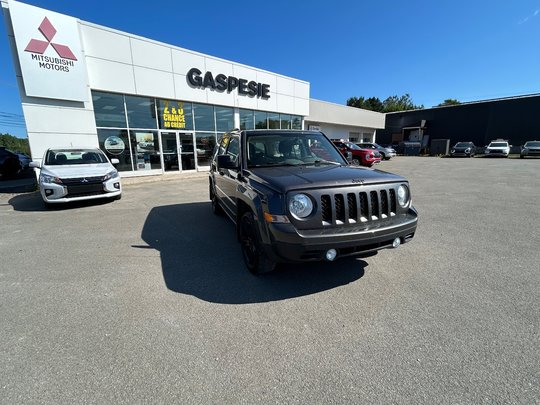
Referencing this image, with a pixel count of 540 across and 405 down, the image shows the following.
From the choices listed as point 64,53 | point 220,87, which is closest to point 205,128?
point 220,87

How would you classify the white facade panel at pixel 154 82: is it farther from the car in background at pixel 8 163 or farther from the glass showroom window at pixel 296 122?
the car in background at pixel 8 163

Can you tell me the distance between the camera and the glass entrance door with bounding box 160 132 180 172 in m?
12.9

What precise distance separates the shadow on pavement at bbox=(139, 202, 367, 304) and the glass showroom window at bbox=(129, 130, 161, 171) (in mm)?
8464

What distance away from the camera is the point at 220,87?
1421 cm

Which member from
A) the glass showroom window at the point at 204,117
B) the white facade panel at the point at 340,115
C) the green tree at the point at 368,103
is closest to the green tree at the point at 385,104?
the green tree at the point at 368,103

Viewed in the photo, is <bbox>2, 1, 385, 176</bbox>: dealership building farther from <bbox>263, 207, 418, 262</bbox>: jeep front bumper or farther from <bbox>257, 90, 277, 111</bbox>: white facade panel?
<bbox>263, 207, 418, 262</bbox>: jeep front bumper

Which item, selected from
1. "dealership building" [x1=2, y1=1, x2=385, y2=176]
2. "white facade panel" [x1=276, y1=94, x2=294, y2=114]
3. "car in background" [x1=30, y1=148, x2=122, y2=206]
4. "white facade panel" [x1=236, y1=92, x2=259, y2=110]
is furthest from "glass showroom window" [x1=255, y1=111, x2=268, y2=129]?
"car in background" [x1=30, y1=148, x2=122, y2=206]

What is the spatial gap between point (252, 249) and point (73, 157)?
25.8 ft

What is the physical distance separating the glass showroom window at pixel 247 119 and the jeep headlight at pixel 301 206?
557 inches

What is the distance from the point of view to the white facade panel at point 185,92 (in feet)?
41.6

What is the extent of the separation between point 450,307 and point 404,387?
1299 millimetres

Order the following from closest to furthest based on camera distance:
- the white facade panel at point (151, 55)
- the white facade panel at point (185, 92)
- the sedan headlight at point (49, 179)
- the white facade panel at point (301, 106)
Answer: the sedan headlight at point (49, 179) < the white facade panel at point (151, 55) < the white facade panel at point (185, 92) < the white facade panel at point (301, 106)

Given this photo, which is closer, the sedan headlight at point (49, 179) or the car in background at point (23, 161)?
the sedan headlight at point (49, 179)

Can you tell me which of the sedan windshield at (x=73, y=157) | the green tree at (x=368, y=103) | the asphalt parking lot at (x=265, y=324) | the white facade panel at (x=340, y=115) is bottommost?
the asphalt parking lot at (x=265, y=324)
